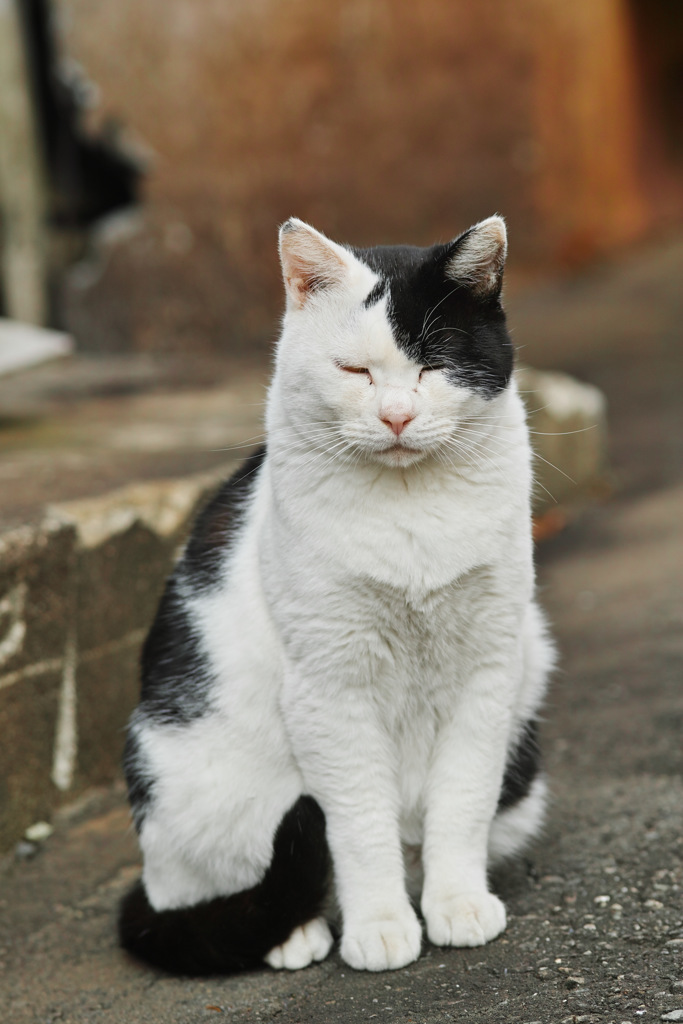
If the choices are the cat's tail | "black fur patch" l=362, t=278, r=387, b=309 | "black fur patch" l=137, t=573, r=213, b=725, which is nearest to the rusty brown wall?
"black fur patch" l=137, t=573, r=213, b=725

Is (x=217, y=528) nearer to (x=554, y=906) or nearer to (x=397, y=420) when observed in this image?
(x=397, y=420)

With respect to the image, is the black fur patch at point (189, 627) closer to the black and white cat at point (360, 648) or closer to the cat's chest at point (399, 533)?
the black and white cat at point (360, 648)

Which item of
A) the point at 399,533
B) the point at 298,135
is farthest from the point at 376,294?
the point at 298,135

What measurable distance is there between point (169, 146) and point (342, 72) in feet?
4.51

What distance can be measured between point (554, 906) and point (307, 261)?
1258 mm

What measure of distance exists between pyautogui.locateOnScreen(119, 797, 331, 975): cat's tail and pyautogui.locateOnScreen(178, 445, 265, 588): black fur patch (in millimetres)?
485

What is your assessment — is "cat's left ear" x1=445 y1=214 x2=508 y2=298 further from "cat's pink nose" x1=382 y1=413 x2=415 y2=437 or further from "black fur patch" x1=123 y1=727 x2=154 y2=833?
"black fur patch" x1=123 y1=727 x2=154 y2=833

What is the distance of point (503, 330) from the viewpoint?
1.87 m

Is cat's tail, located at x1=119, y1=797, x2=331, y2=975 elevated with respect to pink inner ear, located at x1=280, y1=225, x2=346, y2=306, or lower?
lower

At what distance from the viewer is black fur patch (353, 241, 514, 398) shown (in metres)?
1.74

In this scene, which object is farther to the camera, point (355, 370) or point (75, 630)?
point (75, 630)

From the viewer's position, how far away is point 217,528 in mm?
2156

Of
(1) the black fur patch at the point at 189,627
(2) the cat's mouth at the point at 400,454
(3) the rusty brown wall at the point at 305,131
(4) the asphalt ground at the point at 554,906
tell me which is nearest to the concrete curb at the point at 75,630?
(4) the asphalt ground at the point at 554,906

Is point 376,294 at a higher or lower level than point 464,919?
higher
